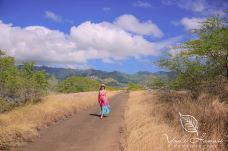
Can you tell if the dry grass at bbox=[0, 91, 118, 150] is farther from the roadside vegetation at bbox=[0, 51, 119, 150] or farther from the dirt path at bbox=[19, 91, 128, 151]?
the dirt path at bbox=[19, 91, 128, 151]

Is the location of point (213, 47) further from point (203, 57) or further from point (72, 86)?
point (72, 86)

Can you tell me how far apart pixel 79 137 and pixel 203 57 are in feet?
40.2

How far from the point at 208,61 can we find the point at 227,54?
154 centimetres

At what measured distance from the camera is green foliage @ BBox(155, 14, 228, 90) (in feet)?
68.5

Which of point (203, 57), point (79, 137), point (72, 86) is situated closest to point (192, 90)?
point (203, 57)

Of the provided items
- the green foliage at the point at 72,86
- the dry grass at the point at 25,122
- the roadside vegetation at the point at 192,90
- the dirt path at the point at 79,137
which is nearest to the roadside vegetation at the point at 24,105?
the dry grass at the point at 25,122

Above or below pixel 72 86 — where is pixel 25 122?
above

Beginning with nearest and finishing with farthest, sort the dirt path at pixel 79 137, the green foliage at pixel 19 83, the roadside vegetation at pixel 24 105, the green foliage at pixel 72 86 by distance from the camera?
the dirt path at pixel 79 137
the roadside vegetation at pixel 24 105
the green foliage at pixel 19 83
the green foliage at pixel 72 86

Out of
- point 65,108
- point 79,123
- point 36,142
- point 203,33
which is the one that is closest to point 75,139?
point 36,142

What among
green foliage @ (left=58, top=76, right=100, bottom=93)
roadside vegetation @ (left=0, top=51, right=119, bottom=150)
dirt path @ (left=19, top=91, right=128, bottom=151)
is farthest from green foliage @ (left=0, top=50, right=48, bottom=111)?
green foliage @ (left=58, top=76, right=100, bottom=93)

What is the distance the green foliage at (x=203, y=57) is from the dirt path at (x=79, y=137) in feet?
22.2

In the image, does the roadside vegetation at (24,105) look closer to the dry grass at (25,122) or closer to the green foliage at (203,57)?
the dry grass at (25,122)

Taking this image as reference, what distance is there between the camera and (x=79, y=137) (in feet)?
43.2

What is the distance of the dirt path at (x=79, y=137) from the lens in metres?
11.4
